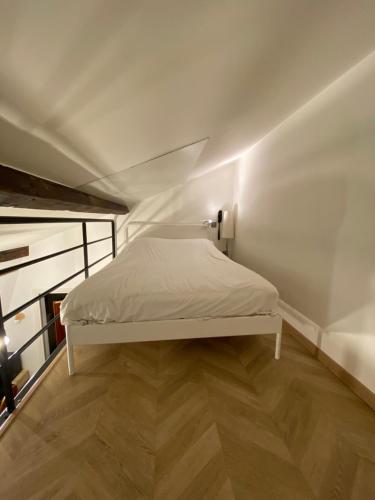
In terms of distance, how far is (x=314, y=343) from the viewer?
1619 mm

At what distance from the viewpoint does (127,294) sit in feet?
4.19

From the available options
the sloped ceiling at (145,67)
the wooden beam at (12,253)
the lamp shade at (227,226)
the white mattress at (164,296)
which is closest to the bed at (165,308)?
the white mattress at (164,296)

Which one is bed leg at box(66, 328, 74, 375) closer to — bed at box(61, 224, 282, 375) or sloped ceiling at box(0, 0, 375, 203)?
bed at box(61, 224, 282, 375)

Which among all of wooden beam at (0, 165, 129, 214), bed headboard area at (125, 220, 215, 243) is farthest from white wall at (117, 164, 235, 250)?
wooden beam at (0, 165, 129, 214)

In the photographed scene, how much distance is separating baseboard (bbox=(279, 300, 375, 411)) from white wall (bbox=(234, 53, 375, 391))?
0.03 meters

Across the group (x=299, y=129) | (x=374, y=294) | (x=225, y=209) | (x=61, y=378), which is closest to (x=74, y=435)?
(x=61, y=378)

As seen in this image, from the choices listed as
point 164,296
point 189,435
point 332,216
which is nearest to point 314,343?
point 332,216

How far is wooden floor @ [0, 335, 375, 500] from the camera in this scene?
2.67 feet

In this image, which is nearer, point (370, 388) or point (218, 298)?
point (370, 388)

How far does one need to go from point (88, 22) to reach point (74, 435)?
1628mm

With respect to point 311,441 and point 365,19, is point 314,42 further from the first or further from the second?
point 311,441

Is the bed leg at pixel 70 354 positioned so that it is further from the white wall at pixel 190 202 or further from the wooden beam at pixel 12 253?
the white wall at pixel 190 202

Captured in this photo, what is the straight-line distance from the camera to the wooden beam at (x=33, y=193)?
0.91 metres

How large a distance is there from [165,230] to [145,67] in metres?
2.76
